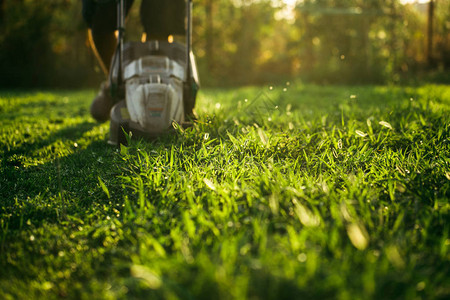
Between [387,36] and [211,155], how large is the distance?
956 centimetres

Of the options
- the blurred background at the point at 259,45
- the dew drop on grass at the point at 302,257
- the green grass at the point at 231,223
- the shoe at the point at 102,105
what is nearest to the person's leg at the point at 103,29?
the shoe at the point at 102,105

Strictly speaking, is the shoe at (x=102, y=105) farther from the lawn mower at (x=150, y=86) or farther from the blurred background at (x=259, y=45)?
the blurred background at (x=259, y=45)

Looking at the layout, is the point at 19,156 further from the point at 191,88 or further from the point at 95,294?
the point at 95,294

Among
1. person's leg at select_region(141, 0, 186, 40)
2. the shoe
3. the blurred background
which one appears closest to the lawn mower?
person's leg at select_region(141, 0, 186, 40)

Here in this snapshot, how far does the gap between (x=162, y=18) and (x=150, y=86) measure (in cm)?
61

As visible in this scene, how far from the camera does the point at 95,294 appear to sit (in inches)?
33.0

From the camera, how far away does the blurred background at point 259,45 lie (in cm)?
833

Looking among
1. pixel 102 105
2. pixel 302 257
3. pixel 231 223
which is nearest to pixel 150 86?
pixel 102 105

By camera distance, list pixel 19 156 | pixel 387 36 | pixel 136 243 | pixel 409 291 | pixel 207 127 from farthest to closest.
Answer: pixel 387 36 < pixel 207 127 < pixel 19 156 < pixel 136 243 < pixel 409 291

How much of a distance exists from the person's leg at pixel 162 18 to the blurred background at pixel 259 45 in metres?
5.71

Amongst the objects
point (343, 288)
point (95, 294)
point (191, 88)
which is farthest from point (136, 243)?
point (191, 88)

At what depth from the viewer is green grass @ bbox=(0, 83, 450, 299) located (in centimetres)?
81

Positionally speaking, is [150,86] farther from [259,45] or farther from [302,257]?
[259,45]

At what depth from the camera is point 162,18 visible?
7.91ft
